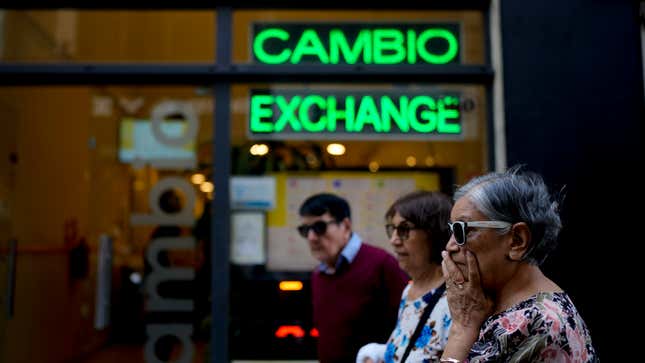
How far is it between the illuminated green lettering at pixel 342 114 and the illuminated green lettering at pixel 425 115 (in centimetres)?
43

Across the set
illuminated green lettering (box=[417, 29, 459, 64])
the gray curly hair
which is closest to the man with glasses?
illuminated green lettering (box=[417, 29, 459, 64])

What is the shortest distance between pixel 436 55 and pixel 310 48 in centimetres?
92

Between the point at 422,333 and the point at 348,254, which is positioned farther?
the point at 348,254

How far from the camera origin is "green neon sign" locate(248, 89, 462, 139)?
15.8ft

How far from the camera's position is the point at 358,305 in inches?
150

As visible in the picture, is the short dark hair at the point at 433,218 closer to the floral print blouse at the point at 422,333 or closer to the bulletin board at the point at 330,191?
the floral print blouse at the point at 422,333

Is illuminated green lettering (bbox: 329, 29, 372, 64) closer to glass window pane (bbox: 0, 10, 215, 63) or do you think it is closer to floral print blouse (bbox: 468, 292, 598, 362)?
glass window pane (bbox: 0, 10, 215, 63)

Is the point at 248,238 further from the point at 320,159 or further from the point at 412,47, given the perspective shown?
the point at 412,47

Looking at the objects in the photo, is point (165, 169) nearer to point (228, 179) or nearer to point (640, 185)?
point (228, 179)

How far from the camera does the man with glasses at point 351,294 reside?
380 cm

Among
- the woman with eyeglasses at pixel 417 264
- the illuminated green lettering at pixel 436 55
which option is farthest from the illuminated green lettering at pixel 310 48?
the woman with eyeglasses at pixel 417 264

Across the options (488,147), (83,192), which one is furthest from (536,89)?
(83,192)

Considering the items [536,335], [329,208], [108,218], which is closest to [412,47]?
[329,208]

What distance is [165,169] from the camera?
5.06m
